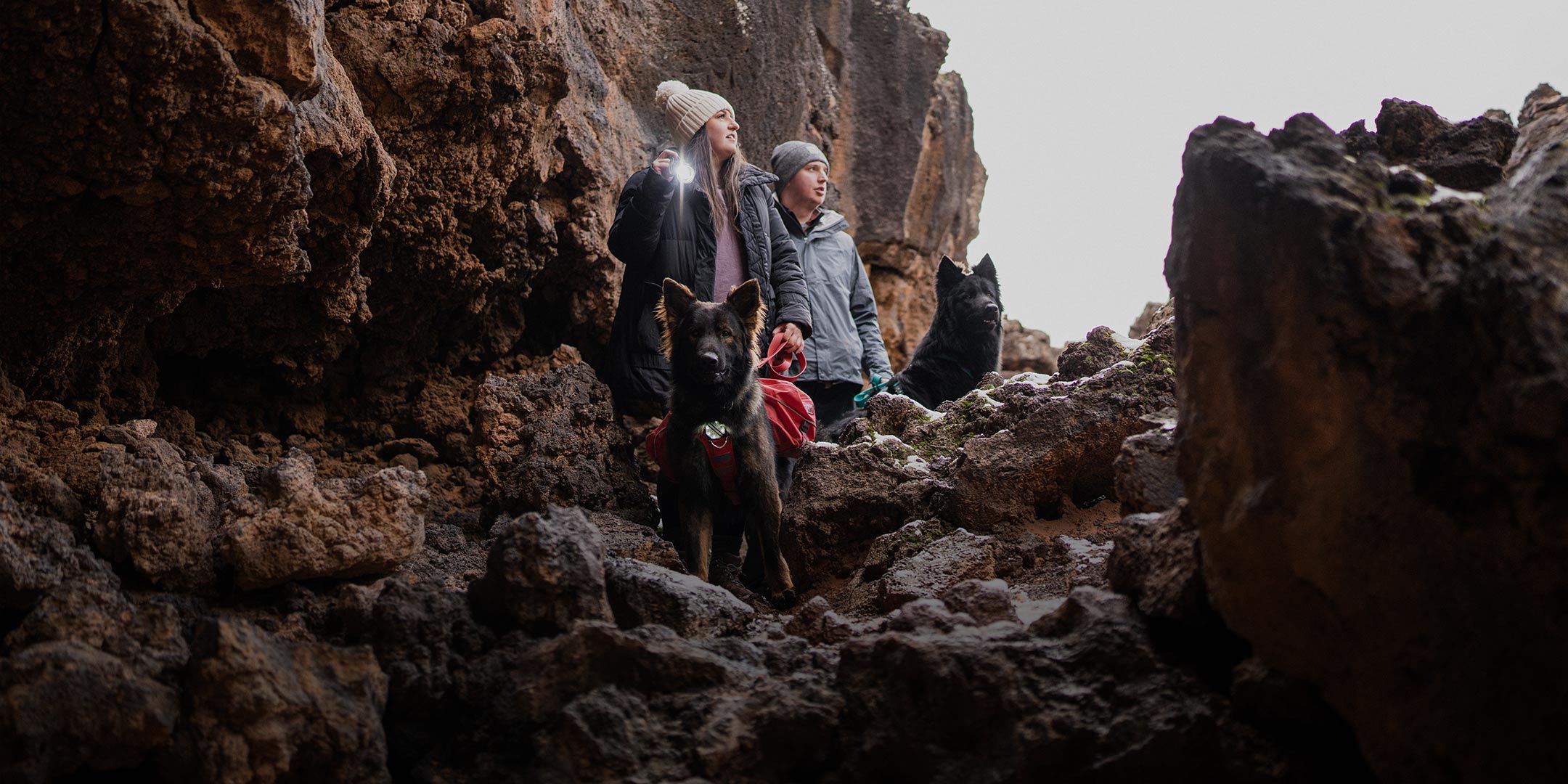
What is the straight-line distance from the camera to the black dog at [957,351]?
7.78 metres

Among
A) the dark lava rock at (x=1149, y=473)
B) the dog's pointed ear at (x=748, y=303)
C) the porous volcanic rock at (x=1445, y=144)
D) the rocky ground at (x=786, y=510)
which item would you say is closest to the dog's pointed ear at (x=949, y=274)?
the dog's pointed ear at (x=748, y=303)

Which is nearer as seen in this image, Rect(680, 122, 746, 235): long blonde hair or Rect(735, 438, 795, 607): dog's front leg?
Rect(735, 438, 795, 607): dog's front leg

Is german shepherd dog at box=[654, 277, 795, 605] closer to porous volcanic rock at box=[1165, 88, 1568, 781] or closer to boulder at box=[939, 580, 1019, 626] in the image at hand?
boulder at box=[939, 580, 1019, 626]

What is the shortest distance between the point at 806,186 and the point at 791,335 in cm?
178

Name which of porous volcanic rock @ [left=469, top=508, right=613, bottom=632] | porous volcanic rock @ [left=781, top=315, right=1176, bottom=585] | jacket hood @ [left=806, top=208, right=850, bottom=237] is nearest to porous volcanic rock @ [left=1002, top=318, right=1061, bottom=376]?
jacket hood @ [left=806, top=208, right=850, bottom=237]

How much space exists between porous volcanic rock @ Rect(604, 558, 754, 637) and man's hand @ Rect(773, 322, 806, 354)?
2.88m

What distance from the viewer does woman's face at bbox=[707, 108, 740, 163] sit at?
618 centimetres

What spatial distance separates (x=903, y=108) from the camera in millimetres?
12055

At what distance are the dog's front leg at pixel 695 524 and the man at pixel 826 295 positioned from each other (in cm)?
192

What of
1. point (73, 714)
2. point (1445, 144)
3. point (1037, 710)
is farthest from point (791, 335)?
point (73, 714)

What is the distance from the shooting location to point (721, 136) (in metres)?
6.18

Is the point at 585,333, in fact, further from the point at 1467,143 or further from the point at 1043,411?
the point at 1467,143

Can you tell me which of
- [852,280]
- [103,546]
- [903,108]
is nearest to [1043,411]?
[852,280]

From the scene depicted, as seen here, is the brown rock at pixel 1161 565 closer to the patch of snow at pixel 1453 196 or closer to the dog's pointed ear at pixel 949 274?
the patch of snow at pixel 1453 196
